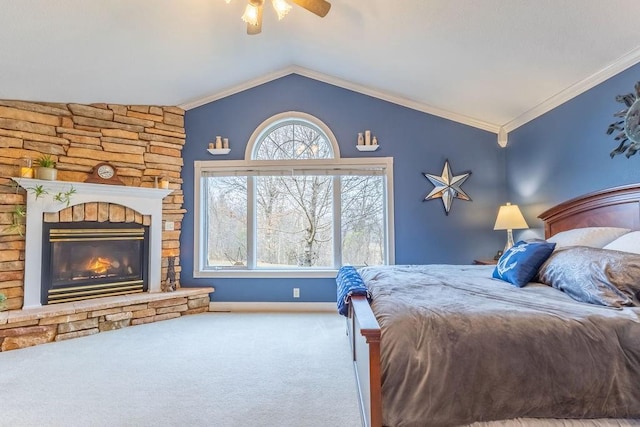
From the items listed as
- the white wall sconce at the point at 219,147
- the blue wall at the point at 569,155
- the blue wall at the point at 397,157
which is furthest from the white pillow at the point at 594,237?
the white wall sconce at the point at 219,147

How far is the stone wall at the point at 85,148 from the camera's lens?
327cm

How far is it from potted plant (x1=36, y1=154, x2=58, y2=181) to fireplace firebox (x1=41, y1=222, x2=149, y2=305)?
1.68 ft

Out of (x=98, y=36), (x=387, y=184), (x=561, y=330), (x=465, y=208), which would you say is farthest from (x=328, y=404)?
(x=98, y=36)

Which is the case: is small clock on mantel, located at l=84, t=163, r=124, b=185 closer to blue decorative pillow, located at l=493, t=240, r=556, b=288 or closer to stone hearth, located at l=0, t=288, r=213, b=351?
stone hearth, located at l=0, t=288, r=213, b=351

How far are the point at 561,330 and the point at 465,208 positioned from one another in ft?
10.4

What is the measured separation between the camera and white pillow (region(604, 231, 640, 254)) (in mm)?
2045

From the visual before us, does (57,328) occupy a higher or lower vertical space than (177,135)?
lower

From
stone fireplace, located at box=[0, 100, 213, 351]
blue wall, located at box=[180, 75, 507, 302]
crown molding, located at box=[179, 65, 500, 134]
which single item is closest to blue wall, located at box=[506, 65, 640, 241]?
blue wall, located at box=[180, 75, 507, 302]

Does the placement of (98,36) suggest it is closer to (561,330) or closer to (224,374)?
(224,374)

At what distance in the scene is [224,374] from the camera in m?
2.43

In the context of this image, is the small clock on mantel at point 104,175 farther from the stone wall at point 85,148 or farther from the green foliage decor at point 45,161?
the green foliage decor at point 45,161

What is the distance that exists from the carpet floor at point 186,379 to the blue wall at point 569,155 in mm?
2703

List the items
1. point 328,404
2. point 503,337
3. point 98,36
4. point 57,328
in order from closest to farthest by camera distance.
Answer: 1. point 503,337
2. point 328,404
3. point 98,36
4. point 57,328

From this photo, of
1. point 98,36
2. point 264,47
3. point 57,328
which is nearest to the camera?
point 98,36
